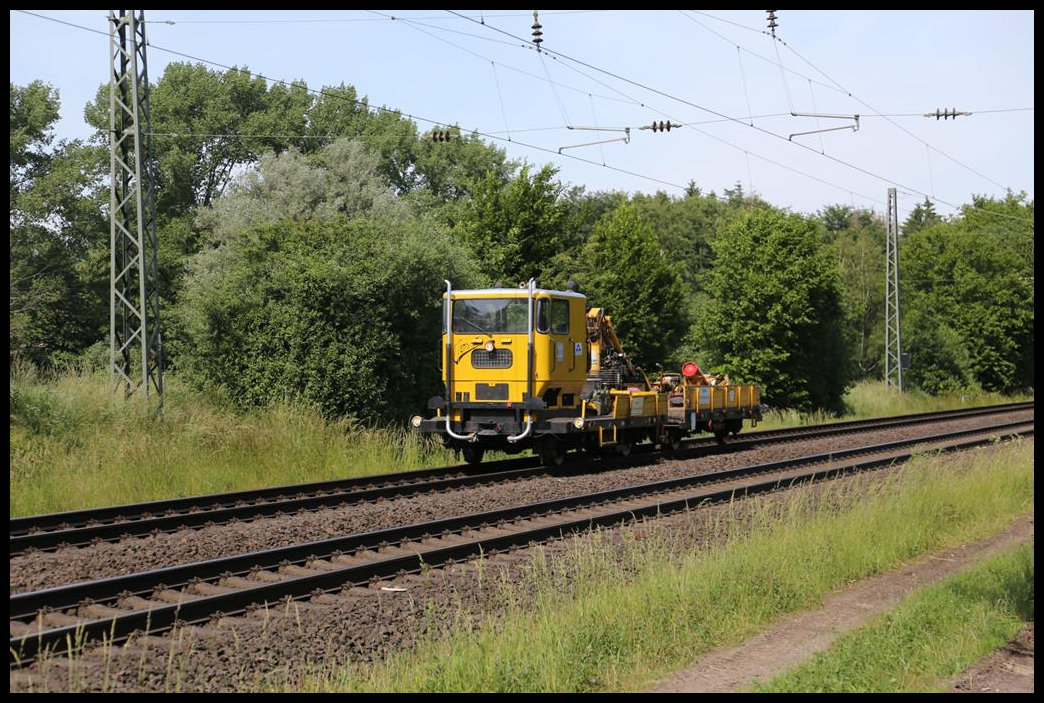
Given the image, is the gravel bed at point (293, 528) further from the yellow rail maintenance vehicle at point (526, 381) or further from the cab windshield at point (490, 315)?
the cab windshield at point (490, 315)

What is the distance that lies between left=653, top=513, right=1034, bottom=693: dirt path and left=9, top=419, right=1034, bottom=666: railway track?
131 inches

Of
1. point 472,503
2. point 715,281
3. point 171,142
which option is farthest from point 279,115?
point 472,503

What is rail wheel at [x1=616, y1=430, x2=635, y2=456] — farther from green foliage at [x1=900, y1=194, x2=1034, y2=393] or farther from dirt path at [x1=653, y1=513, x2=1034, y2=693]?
green foliage at [x1=900, y1=194, x2=1034, y2=393]

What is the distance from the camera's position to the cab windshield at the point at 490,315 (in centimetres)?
1756

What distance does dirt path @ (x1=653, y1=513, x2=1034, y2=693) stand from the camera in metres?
6.69

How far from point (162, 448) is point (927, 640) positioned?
39.7ft

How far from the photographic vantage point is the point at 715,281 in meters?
37.0

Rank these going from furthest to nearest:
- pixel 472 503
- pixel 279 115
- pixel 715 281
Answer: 1. pixel 279 115
2. pixel 715 281
3. pixel 472 503

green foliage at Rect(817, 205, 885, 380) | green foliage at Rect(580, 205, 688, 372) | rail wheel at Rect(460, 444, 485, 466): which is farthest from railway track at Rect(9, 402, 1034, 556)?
green foliage at Rect(817, 205, 885, 380)

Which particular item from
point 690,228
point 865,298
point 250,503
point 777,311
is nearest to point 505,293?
point 250,503

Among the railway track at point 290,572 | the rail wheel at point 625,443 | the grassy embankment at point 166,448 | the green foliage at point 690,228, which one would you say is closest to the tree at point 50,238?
the grassy embankment at point 166,448

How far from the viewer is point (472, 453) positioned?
60.0 feet
